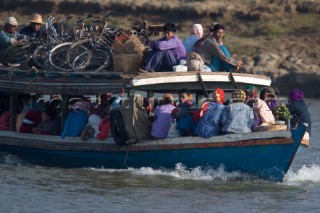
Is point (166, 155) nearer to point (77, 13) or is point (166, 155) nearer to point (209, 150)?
point (209, 150)

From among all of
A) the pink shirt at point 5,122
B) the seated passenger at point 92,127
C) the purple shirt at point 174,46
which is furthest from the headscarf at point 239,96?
the pink shirt at point 5,122

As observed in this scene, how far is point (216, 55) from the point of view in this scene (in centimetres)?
1991

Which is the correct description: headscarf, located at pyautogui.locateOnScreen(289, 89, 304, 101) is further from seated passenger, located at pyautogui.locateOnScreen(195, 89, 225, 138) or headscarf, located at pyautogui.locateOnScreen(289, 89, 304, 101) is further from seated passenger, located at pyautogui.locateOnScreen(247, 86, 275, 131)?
seated passenger, located at pyautogui.locateOnScreen(195, 89, 225, 138)

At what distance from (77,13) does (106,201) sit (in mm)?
31238

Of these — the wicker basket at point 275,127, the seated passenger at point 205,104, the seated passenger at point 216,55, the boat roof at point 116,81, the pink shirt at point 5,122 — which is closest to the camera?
the wicker basket at point 275,127

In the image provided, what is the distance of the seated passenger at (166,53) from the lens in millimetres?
19812

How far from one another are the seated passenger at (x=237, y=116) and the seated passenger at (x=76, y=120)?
2720mm

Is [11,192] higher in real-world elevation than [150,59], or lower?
lower

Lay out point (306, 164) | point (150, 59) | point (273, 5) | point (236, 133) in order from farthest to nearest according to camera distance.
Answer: point (273, 5)
point (306, 164)
point (150, 59)
point (236, 133)

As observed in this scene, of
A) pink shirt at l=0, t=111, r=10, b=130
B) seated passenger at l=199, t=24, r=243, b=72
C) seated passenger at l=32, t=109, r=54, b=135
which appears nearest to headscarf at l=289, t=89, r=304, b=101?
seated passenger at l=199, t=24, r=243, b=72

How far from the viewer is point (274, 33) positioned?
1699 inches

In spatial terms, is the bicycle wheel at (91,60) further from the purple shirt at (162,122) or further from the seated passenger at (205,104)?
the seated passenger at (205,104)

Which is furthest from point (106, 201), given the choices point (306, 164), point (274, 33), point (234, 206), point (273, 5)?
point (273, 5)

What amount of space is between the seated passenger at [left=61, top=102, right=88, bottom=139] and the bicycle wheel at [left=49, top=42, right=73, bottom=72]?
790mm
